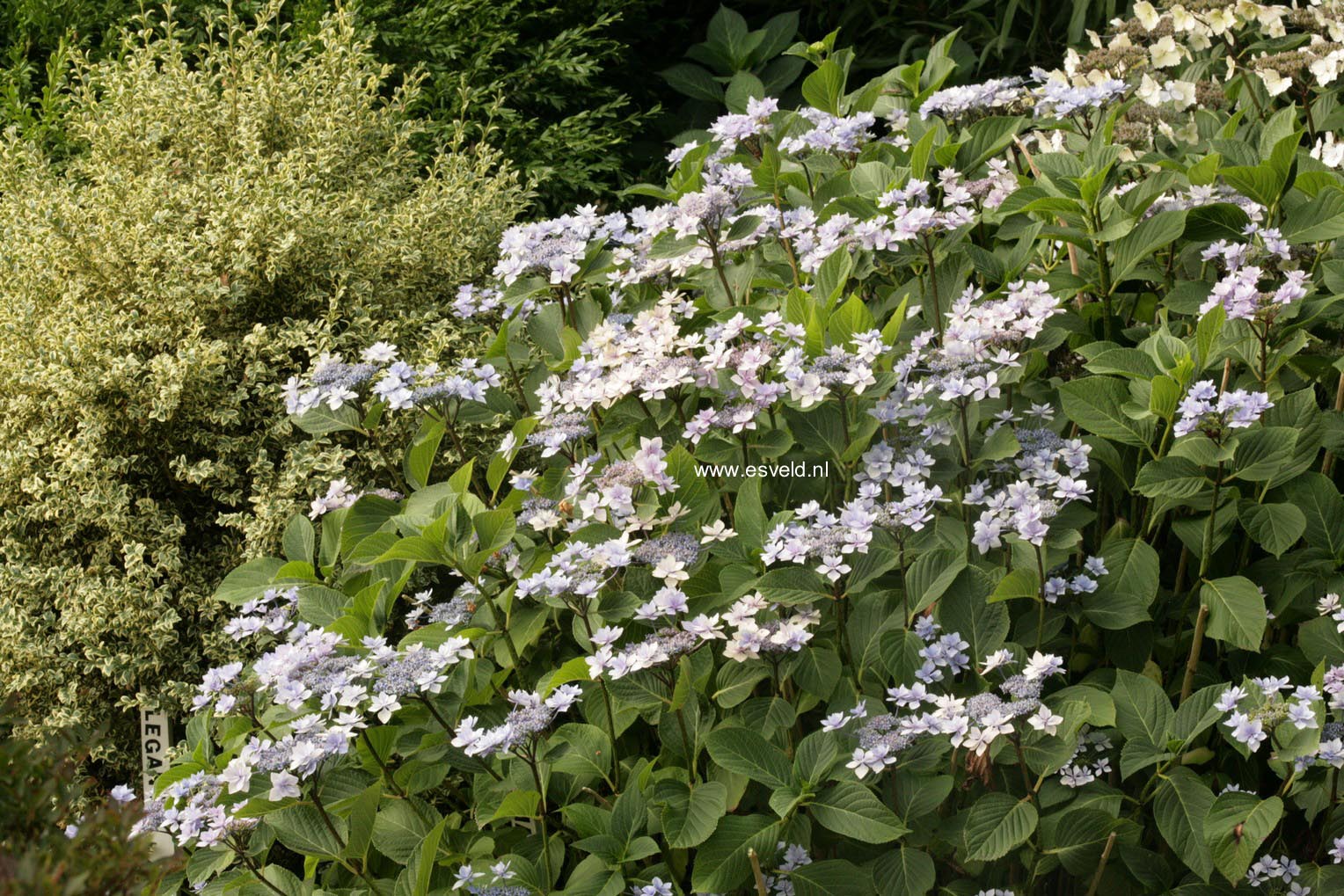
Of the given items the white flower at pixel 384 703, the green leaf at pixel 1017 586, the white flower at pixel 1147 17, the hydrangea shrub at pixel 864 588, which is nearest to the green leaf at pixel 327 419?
the hydrangea shrub at pixel 864 588

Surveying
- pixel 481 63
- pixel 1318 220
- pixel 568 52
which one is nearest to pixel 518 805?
pixel 1318 220

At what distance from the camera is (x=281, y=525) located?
8.27 feet

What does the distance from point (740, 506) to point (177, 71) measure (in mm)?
2208

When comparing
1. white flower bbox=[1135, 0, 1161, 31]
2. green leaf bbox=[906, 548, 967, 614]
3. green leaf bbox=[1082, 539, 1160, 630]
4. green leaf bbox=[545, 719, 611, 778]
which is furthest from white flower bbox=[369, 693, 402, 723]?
white flower bbox=[1135, 0, 1161, 31]

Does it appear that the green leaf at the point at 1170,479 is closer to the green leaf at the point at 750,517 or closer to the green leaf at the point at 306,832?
the green leaf at the point at 750,517

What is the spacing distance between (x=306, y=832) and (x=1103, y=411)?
1.22 meters

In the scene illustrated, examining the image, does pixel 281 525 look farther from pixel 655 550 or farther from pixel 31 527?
pixel 655 550

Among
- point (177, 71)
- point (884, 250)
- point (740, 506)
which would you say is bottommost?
point (740, 506)

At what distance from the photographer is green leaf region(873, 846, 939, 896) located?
1533mm

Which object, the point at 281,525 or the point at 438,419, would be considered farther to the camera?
the point at 281,525

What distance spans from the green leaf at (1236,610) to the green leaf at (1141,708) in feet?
0.37

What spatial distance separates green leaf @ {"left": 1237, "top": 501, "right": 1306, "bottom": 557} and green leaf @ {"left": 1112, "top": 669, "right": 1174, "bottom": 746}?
238 mm

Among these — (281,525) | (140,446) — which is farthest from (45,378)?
(281,525)

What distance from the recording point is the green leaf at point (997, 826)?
59.0 inches
